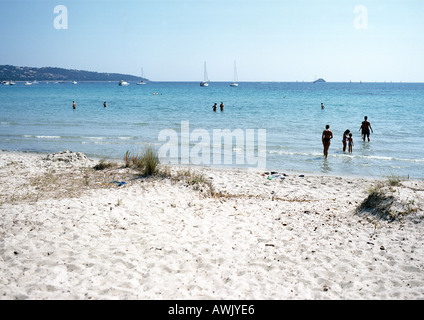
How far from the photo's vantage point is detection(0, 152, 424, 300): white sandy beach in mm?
4082

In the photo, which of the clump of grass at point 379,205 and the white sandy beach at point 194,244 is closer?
the white sandy beach at point 194,244

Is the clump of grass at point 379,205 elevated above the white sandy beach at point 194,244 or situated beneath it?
elevated above

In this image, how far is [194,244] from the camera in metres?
5.38

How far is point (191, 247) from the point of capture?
17.2 feet

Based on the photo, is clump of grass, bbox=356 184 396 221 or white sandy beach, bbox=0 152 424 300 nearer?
white sandy beach, bbox=0 152 424 300

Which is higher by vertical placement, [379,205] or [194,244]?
[379,205]

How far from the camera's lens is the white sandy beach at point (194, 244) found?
4.08 m

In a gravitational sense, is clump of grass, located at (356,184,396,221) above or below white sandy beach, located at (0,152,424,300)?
above

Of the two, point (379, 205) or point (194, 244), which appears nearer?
point (194, 244)
